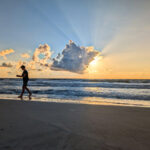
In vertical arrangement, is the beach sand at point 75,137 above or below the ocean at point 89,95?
above

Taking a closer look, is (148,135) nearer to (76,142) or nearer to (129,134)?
(129,134)

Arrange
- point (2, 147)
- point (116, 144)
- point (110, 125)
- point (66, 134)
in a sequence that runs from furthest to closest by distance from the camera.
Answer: point (110, 125)
point (66, 134)
point (116, 144)
point (2, 147)

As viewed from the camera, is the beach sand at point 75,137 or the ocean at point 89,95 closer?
the beach sand at point 75,137

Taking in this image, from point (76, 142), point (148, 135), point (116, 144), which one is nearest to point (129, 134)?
point (148, 135)

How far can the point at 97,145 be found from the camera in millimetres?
1711

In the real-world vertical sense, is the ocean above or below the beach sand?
below

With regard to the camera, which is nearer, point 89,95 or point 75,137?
point 75,137

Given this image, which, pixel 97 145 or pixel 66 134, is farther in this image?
pixel 66 134

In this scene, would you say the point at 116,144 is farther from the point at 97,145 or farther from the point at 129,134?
the point at 129,134

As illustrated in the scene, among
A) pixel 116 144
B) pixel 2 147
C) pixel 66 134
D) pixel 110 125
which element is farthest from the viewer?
pixel 110 125

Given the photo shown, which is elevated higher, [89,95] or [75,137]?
[75,137]

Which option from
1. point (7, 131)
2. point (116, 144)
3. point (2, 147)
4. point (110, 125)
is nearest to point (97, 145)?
point (116, 144)

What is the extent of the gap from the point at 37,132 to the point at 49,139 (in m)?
0.37

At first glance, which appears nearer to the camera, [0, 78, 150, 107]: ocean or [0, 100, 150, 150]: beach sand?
[0, 100, 150, 150]: beach sand
